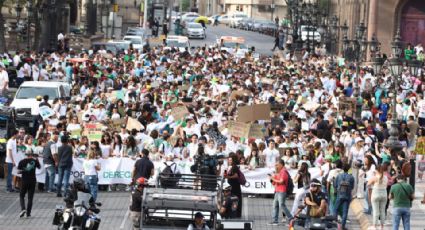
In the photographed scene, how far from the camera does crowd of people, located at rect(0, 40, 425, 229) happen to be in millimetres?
28859

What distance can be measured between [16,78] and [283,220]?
2881cm

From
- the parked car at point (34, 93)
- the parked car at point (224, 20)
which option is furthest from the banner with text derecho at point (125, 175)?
the parked car at point (224, 20)

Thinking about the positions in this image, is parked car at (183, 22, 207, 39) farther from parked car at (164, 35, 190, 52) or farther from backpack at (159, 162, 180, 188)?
backpack at (159, 162, 180, 188)

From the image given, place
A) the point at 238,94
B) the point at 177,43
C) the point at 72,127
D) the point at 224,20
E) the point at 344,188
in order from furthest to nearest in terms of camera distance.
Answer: the point at 224,20
the point at 177,43
the point at 238,94
the point at 72,127
the point at 344,188

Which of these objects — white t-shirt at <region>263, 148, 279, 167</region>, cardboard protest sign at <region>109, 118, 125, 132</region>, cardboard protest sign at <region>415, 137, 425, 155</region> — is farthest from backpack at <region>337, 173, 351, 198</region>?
cardboard protest sign at <region>109, 118, 125, 132</region>

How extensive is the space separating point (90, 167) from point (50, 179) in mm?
2344

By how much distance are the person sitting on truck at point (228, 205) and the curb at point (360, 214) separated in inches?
97.3

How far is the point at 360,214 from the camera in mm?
30391

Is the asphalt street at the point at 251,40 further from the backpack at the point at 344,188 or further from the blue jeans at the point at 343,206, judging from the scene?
the backpack at the point at 344,188

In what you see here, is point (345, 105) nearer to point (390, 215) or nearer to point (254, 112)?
point (254, 112)

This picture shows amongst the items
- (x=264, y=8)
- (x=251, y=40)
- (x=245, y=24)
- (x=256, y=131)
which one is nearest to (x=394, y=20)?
(x=251, y=40)

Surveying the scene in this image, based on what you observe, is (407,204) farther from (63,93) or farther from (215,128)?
(63,93)

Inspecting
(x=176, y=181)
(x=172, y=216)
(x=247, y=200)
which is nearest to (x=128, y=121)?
(x=247, y=200)

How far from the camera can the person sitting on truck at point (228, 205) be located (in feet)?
89.1
